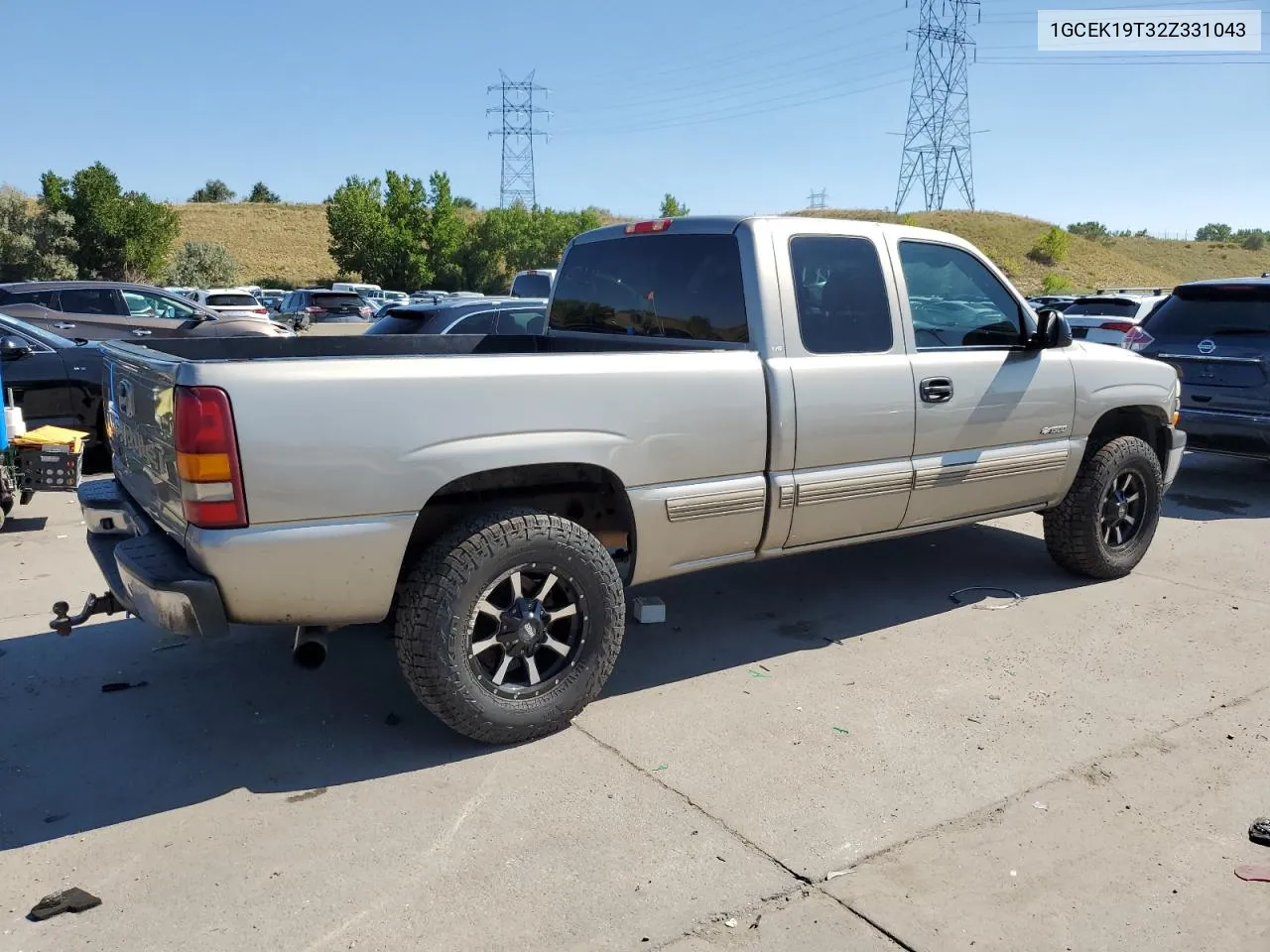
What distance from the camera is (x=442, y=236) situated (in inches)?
2410

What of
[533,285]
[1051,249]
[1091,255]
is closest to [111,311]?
[533,285]

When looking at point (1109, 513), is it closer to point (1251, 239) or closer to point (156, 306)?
point (156, 306)

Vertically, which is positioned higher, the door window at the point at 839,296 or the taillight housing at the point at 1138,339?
the door window at the point at 839,296

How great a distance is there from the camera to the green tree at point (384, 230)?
197 ft

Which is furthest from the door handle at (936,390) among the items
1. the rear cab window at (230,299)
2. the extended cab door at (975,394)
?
the rear cab window at (230,299)

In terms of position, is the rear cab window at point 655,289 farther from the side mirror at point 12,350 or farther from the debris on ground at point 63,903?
the side mirror at point 12,350

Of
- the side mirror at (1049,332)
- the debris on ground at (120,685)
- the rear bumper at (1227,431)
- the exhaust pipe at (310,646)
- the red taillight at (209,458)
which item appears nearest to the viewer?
the red taillight at (209,458)

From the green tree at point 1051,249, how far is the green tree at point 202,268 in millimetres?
55437

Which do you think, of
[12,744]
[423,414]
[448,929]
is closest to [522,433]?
[423,414]

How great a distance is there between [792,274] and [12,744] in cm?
363

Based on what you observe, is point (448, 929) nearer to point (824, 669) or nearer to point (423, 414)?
point (423, 414)

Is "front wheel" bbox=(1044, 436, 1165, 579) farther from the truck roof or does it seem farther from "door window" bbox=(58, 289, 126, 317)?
"door window" bbox=(58, 289, 126, 317)

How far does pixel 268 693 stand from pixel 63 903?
146 cm

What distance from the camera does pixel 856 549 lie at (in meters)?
6.50
